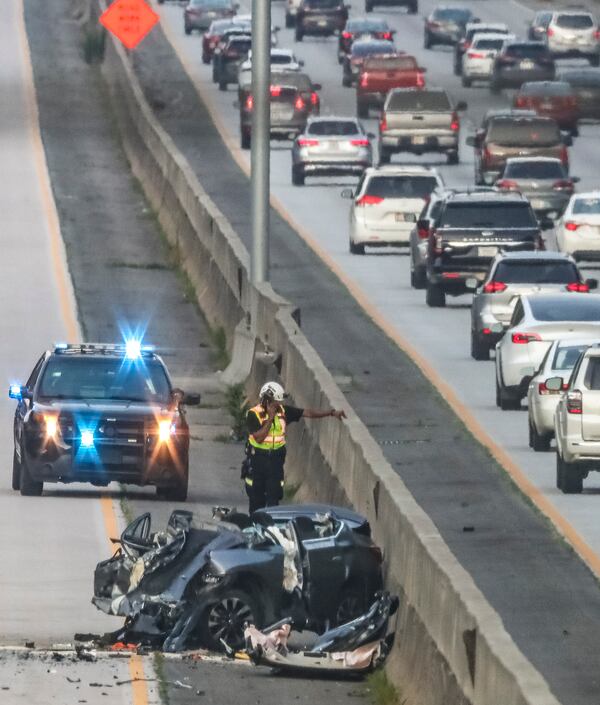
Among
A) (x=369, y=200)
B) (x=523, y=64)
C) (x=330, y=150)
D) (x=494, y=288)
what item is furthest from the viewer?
(x=523, y=64)

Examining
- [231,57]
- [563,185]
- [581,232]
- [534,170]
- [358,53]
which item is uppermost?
[581,232]

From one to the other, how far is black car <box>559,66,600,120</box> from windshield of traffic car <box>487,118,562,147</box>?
13.0 m

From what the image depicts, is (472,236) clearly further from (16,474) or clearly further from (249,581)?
(249,581)

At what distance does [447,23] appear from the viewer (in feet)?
301

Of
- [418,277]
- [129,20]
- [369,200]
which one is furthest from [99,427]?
[129,20]

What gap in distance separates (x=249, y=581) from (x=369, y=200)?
31.7m

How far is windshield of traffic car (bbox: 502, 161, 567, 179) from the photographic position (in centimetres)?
5312

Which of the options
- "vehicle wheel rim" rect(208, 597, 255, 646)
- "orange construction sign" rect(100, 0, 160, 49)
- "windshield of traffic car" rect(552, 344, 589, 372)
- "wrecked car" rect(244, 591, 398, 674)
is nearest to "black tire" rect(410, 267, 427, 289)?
"windshield of traffic car" rect(552, 344, 589, 372)

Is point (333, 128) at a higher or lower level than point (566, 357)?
lower

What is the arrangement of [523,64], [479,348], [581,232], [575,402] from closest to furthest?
1. [575,402]
2. [479,348]
3. [581,232]
4. [523,64]

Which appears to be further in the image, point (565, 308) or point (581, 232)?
point (581, 232)

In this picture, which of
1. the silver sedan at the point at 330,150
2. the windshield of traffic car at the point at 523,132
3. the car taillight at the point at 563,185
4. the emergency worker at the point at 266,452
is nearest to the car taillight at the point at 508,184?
the car taillight at the point at 563,185

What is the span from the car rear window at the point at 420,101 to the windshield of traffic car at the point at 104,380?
3873 centimetres

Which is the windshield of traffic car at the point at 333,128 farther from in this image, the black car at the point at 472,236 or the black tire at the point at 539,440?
the black tire at the point at 539,440
